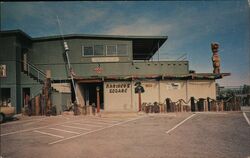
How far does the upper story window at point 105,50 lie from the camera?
20922 mm

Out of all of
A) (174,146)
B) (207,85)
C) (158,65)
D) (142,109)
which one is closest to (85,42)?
(158,65)

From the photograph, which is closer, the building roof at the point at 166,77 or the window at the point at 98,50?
the building roof at the point at 166,77

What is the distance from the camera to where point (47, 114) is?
1727 centimetres

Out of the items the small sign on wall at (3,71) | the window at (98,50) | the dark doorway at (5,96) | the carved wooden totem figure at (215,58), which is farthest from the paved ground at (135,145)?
the dark doorway at (5,96)

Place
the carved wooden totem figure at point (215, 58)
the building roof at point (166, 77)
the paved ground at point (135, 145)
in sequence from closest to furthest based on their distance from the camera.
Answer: the paved ground at point (135, 145) → the building roof at point (166, 77) → the carved wooden totem figure at point (215, 58)

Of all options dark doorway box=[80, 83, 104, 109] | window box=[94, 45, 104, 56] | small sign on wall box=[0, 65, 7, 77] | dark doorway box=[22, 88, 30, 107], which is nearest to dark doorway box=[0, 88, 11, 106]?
dark doorway box=[22, 88, 30, 107]

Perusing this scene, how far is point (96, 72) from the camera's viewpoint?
67.4ft

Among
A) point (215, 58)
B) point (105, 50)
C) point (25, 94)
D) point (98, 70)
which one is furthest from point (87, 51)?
point (215, 58)

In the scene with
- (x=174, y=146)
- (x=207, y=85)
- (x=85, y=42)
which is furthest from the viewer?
(x=85, y=42)

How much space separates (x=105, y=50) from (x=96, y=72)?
283cm

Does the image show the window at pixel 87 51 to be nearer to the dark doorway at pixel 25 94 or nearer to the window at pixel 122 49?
the window at pixel 122 49

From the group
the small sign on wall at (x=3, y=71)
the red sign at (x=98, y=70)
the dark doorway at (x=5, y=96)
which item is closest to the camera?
the small sign on wall at (x=3, y=71)

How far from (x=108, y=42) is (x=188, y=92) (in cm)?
1079

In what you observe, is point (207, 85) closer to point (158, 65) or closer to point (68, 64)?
point (158, 65)
